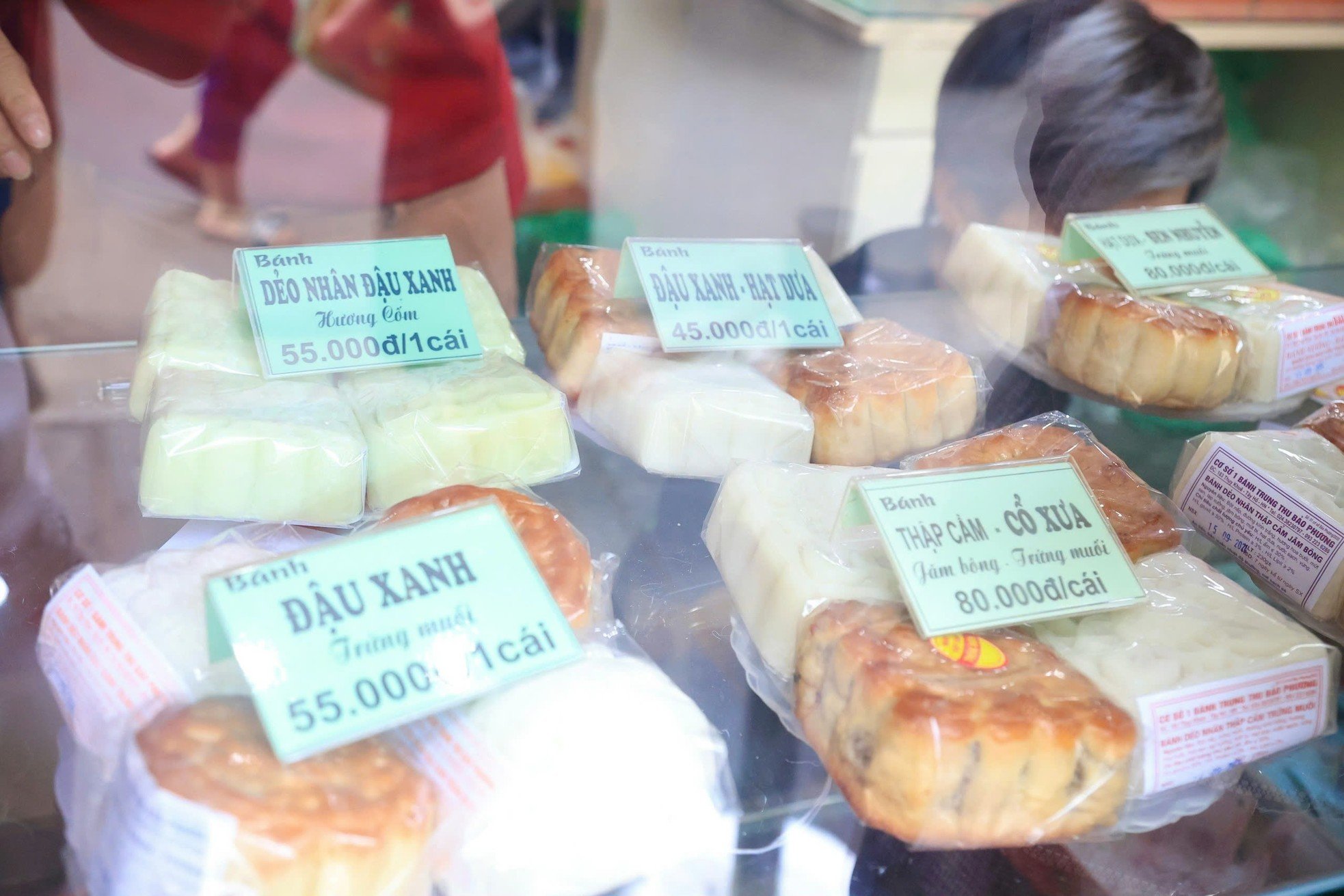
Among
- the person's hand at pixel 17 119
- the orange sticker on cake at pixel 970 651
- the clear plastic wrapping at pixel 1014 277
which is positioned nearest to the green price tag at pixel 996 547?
the orange sticker on cake at pixel 970 651

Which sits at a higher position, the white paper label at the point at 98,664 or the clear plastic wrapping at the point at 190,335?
the clear plastic wrapping at the point at 190,335

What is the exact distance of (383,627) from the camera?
0.81 meters

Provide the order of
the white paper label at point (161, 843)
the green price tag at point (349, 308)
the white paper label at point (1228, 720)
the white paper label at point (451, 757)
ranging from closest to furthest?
1. the white paper label at point (161, 843)
2. the white paper label at point (451, 757)
3. the white paper label at point (1228, 720)
4. the green price tag at point (349, 308)

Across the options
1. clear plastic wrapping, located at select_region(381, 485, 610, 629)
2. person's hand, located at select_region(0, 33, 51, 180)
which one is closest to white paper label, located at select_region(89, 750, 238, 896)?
clear plastic wrapping, located at select_region(381, 485, 610, 629)

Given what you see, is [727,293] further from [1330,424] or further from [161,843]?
[161,843]

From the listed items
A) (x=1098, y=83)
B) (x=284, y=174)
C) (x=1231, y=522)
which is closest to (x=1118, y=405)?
(x=1231, y=522)

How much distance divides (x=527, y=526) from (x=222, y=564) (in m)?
0.28

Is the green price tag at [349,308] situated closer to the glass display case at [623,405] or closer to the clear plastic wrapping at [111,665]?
the glass display case at [623,405]

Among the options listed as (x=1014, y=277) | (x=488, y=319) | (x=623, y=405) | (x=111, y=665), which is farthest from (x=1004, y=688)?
(x=1014, y=277)

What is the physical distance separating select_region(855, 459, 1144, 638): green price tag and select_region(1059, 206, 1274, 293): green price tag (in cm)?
70

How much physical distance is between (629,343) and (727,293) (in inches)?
5.8

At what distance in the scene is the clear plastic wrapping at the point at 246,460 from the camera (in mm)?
1087

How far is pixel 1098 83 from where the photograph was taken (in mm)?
1635

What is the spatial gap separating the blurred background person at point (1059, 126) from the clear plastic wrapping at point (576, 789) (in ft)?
2.86
